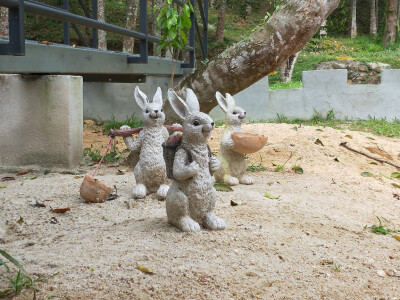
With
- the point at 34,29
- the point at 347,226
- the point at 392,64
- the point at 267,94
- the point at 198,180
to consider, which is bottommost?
the point at 347,226

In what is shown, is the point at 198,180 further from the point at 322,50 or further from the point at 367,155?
the point at 322,50

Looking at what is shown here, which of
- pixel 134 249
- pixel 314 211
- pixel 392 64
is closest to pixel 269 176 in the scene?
pixel 314 211

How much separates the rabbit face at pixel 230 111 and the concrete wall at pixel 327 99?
4.49 m

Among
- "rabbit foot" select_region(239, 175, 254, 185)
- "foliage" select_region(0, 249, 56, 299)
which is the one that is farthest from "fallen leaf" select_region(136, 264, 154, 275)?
"rabbit foot" select_region(239, 175, 254, 185)

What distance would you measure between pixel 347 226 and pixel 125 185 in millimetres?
2074

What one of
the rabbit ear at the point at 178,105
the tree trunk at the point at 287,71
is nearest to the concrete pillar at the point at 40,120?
the rabbit ear at the point at 178,105

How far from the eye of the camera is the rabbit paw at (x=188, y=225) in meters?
3.27

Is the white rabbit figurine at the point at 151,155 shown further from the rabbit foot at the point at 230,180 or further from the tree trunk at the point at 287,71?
the tree trunk at the point at 287,71

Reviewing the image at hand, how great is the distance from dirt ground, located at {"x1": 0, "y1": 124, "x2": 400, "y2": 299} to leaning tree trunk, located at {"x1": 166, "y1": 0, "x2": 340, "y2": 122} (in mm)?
1128

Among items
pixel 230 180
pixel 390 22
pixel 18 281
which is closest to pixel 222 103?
pixel 230 180

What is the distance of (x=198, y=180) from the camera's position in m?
3.33

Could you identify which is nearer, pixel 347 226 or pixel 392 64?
pixel 347 226

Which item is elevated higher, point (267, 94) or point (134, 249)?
point (267, 94)

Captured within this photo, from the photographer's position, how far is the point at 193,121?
3.32 meters
